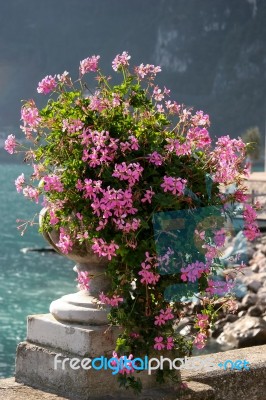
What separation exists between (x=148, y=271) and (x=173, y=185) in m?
0.28

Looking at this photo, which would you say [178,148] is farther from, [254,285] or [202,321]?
[254,285]

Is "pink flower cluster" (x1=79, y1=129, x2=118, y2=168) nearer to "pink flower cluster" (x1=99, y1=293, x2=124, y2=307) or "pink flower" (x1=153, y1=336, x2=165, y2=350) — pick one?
"pink flower cluster" (x1=99, y1=293, x2=124, y2=307)

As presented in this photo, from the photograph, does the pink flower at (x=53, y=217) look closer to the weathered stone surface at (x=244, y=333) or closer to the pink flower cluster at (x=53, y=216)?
the pink flower cluster at (x=53, y=216)

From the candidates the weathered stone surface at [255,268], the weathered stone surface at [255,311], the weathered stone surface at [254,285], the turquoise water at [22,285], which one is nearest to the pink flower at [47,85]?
the weathered stone surface at [255,311]

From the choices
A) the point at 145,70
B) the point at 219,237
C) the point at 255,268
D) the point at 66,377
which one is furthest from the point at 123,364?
the point at 255,268

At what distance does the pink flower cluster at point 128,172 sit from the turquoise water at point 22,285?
1251 centimetres

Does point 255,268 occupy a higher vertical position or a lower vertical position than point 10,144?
lower

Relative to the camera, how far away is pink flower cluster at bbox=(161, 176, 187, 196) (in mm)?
2830

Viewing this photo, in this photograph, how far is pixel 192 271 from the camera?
2.87m

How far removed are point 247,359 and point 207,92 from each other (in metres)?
155

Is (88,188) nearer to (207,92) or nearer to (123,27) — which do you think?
(207,92)

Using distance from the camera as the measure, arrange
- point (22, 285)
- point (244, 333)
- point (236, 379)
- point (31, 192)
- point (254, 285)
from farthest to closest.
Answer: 1. point (22, 285)
2. point (254, 285)
3. point (244, 333)
4. point (236, 379)
5. point (31, 192)

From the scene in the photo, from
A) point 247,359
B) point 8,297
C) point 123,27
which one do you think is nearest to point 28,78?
point 123,27

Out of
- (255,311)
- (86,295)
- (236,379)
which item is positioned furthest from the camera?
(255,311)
